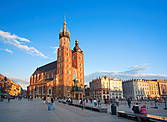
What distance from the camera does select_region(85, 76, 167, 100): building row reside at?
9000 centimetres

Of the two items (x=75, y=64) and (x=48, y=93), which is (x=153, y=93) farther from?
(x=48, y=93)

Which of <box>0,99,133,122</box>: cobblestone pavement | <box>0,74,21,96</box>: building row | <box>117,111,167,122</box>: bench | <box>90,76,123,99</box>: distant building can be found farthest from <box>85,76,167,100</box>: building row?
<box>117,111,167,122</box>: bench

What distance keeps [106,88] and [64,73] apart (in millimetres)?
30035

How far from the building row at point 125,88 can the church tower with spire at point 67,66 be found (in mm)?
14277

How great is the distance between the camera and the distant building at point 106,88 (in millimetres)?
89875

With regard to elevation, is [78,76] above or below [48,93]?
above

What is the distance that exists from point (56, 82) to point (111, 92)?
35619 millimetres

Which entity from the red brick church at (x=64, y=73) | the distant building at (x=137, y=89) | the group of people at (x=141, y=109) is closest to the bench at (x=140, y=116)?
the group of people at (x=141, y=109)

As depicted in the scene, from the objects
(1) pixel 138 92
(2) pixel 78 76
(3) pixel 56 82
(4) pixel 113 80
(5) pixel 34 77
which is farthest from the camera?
(5) pixel 34 77

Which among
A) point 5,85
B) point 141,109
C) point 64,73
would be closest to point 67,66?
point 64,73

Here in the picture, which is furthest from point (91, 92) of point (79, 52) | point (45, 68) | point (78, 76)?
point (45, 68)

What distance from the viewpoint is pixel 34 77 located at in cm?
10469

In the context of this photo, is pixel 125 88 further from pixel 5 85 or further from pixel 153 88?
pixel 5 85

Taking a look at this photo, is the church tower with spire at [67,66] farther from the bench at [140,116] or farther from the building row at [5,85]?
the bench at [140,116]
